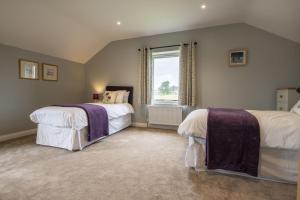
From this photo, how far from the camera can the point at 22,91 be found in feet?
13.1

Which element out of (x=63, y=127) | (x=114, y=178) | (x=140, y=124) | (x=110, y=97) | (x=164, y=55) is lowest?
(x=114, y=178)

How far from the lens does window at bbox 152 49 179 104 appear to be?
15.6ft

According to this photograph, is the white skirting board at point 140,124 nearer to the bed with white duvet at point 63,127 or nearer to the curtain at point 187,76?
the curtain at point 187,76

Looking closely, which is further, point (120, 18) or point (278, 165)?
point (120, 18)

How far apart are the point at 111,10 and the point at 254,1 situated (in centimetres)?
270

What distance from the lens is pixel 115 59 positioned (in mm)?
5367

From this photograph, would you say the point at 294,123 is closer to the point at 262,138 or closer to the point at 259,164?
the point at 262,138

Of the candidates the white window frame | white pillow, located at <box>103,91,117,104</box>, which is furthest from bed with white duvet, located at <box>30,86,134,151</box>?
the white window frame

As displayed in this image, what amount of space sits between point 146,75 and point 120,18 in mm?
1611

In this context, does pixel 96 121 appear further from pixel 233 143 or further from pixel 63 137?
pixel 233 143

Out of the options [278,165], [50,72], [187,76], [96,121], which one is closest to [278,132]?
[278,165]

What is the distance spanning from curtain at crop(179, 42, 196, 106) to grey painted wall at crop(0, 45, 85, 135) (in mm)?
3399

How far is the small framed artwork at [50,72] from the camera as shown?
4504mm

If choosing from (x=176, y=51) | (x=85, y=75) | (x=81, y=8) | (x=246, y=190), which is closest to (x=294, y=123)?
(x=246, y=190)
